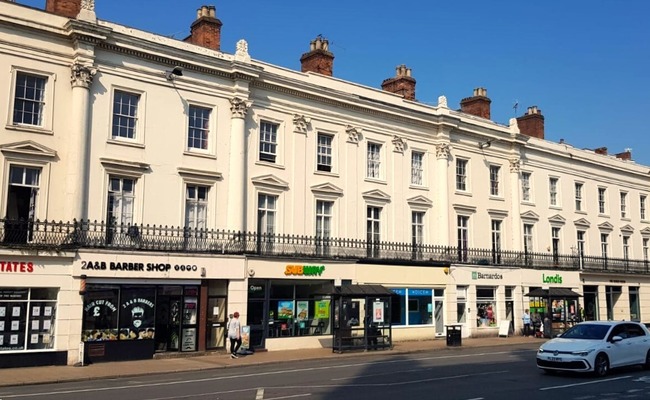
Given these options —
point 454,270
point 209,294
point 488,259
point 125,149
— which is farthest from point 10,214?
point 488,259

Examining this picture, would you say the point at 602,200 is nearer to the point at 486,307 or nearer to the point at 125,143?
the point at 486,307

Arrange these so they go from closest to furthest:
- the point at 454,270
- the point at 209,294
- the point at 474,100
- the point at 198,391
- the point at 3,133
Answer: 1. the point at 198,391
2. the point at 3,133
3. the point at 209,294
4. the point at 454,270
5. the point at 474,100

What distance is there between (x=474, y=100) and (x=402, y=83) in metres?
6.45

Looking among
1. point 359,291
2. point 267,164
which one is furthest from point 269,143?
point 359,291

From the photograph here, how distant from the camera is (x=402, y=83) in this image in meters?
35.2

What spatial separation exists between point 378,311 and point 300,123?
904 centimetres

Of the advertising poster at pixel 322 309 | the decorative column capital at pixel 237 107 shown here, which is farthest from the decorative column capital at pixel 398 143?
the advertising poster at pixel 322 309

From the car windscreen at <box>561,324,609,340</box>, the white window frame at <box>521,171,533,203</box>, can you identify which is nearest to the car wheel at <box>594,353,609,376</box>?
the car windscreen at <box>561,324,609,340</box>

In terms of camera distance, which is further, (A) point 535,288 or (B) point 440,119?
(A) point 535,288

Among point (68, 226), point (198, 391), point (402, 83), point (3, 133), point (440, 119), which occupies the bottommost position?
point (198, 391)

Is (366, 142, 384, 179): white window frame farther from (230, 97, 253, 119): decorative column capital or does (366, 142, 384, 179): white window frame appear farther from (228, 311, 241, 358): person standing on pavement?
(228, 311, 241, 358): person standing on pavement

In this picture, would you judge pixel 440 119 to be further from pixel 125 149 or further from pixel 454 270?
pixel 125 149

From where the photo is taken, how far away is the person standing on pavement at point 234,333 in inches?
931

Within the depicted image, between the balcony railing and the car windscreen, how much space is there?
1186cm
